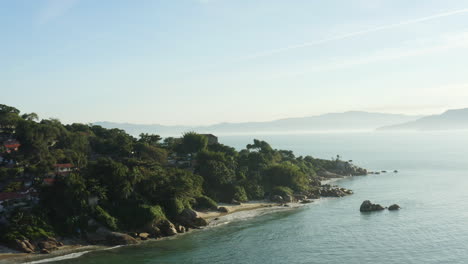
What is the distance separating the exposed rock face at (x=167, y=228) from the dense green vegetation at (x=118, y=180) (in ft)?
3.34

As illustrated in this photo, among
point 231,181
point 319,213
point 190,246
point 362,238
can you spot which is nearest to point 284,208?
point 319,213

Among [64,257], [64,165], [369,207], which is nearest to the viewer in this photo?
[64,257]

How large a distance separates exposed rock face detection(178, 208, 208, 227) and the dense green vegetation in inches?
38.8

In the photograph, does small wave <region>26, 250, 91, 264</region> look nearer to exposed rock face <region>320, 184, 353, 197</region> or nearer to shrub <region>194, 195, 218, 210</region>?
shrub <region>194, 195, 218, 210</region>

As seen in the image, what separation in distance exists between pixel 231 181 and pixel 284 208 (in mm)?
11512

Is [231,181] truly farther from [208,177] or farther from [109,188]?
[109,188]

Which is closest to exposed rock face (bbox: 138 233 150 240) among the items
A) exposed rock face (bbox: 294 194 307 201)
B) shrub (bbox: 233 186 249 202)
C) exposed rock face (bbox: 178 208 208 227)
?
exposed rock face (bbox: 178 208 208 227)

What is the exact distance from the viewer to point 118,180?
5059 centimetres

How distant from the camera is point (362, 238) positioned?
149ft

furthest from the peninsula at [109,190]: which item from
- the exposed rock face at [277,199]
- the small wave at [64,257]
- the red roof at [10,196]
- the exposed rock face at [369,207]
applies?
the exposed rock face at [369,207]

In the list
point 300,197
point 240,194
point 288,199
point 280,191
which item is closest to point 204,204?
point 240,194

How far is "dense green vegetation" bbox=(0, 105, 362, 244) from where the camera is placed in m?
46.4

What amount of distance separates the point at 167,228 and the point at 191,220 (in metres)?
4.48

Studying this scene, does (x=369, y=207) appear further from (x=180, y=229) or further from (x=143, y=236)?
(x=143, y=236)
